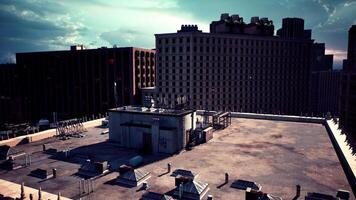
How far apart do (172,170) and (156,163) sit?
4874 mm

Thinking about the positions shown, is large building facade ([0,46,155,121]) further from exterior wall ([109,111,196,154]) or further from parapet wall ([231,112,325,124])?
exterior wall ([109,111,196,154])

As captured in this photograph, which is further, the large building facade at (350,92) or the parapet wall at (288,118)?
the large building facade at (350,92)

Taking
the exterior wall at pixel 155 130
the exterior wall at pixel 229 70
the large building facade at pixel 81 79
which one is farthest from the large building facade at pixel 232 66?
the exterior wall at pixel 155 130

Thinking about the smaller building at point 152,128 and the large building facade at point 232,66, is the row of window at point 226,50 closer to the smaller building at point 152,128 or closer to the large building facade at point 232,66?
the large building facade at point 232,66

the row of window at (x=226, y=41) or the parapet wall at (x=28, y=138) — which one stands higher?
the row of window at (x=226, y=41)

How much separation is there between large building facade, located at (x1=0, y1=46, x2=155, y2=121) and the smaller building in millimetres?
70565

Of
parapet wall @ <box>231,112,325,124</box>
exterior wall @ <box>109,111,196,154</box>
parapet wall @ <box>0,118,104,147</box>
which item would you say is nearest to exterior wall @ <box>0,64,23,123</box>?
parapet wall @ <box>0,118,104,147</box>

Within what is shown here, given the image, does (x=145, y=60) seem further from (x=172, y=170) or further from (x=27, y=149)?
(x=172, y=170)

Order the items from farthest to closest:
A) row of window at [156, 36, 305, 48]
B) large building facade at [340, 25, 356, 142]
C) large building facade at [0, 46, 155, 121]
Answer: large building facade at [340, 25, 356, 142]
row of window at [156, 36, 305, 48]
large building facade at [0, 46, 155, 121]

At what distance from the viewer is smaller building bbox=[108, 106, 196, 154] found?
175 ft

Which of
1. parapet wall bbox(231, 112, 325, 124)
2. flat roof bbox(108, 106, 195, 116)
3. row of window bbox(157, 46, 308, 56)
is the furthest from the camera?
row of window bbox(157, 46, 308, 56)

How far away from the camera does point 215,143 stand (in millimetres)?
57938

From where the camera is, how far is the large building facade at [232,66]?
14262 cm

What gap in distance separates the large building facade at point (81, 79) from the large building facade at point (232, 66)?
525 inches
